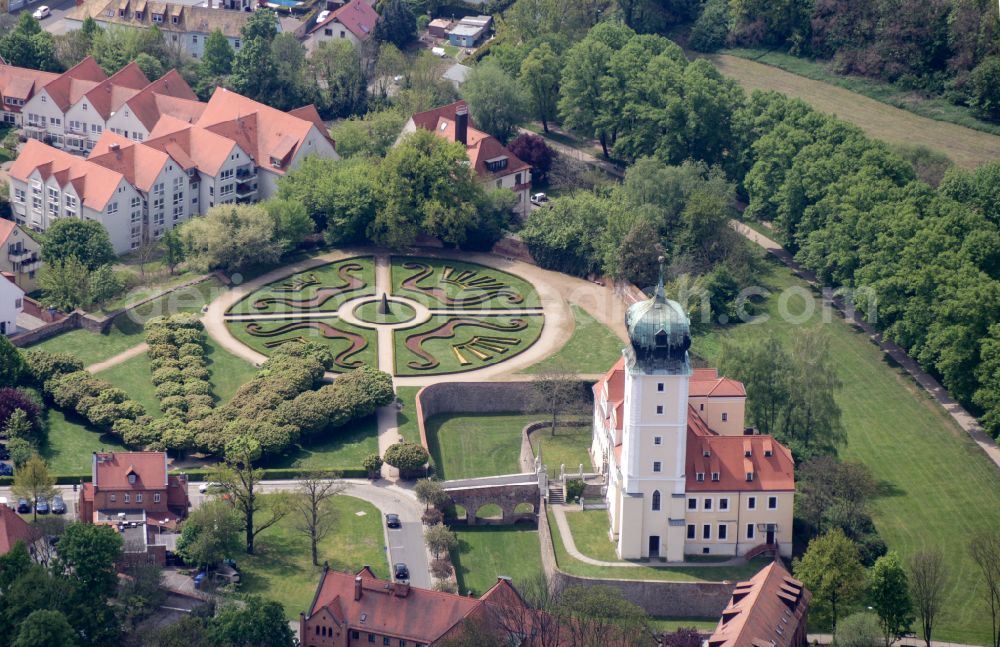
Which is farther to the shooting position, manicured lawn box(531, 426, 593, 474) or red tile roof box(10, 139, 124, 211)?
red tile roof box(10, 139, 124, 211)

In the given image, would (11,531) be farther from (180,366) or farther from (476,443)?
(476,443)

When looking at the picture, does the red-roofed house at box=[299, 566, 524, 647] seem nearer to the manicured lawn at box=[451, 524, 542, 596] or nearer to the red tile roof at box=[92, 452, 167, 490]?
the manicured lawn at box=[451, 524, 542, 596]

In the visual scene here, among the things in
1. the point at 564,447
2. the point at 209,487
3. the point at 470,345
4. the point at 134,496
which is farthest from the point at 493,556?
the point at 470,345

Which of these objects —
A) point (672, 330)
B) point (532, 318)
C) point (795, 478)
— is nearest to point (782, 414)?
point (795, 478)

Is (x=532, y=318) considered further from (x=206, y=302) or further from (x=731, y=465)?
(x=731, y=465)

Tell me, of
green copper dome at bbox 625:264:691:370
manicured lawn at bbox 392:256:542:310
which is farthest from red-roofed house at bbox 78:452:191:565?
manicured lawn at bbox 392:256:542:310

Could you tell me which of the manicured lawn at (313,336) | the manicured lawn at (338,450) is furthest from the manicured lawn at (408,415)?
the manicured lawn at (313,336)
